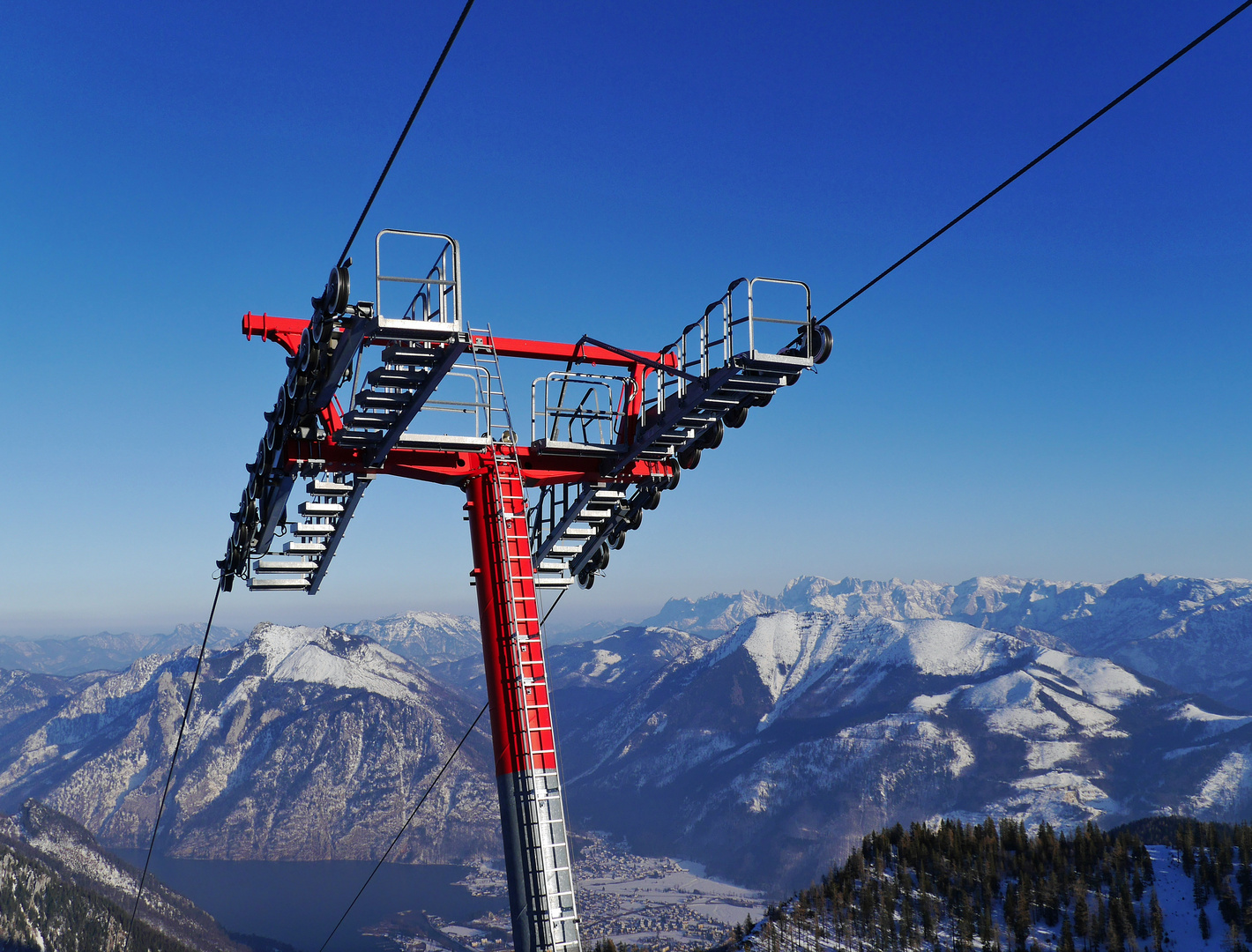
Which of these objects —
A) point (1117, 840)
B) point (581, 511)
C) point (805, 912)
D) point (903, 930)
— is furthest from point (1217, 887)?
point (581, 511)

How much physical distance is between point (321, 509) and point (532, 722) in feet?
28.6

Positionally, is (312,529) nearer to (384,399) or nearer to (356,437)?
(356,437)

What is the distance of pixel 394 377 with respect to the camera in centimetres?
1794

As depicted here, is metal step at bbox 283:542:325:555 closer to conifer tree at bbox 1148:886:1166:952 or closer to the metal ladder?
the metal ladder

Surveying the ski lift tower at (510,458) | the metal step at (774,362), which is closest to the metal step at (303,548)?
the ski lift tower at (510,458)

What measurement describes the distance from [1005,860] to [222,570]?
9483 cm

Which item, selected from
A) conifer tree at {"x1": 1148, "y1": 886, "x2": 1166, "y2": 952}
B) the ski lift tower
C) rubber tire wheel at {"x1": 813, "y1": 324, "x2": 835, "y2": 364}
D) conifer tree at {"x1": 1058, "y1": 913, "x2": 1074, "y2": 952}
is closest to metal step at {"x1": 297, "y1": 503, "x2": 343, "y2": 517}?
the ski lift tower

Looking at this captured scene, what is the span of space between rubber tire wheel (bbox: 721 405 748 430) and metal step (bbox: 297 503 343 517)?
423 inches

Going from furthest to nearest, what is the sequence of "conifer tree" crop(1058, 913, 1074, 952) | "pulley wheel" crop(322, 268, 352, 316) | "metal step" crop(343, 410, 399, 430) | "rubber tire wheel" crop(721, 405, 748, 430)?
1. "conifer tree" crop(1058, 913, 1074, 952)
2. "rubber tire wheel" crop(721, 405, 748, 430)
3. "metal step" crop(343, 410, 399, 430)
4. "pulley wheel" crop(322, 268, 352, 316)

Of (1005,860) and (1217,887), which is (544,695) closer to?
(1217,887)

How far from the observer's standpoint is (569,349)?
85.7 feet

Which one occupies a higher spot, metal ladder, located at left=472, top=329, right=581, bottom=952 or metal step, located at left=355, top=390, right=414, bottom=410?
metal step, located at left=355, top=390, right=414, bottom=410

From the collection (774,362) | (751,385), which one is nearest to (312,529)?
(751,385)

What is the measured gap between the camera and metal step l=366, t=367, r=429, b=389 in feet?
58.0
